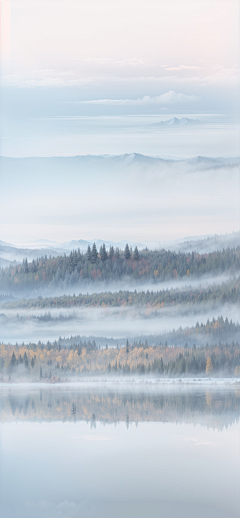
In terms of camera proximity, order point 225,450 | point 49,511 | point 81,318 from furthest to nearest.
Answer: point 81,318
point 225,450
point 49,511

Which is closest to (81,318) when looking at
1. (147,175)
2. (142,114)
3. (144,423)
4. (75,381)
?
(75,381)

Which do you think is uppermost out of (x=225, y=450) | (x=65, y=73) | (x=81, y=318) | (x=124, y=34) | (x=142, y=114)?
(x=124, y=34)

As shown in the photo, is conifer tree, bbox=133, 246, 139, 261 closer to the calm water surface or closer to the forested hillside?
the forested hillside

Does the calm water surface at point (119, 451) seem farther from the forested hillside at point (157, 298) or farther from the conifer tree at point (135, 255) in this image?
the conifer tree at point (135, 255)

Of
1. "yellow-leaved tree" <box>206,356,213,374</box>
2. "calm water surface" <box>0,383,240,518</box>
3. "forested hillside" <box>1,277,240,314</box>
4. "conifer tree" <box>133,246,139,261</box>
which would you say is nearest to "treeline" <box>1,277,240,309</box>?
"forested hillside" <box>1,277,240,314</box>

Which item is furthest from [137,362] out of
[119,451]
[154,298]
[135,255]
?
[135,255]

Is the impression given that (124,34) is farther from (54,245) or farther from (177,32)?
(54,245)
